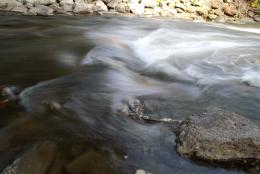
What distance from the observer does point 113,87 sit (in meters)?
5.39

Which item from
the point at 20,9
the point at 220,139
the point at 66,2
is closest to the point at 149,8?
the point at 66,2

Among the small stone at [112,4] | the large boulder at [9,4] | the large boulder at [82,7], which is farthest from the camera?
the small stone at [112,4]

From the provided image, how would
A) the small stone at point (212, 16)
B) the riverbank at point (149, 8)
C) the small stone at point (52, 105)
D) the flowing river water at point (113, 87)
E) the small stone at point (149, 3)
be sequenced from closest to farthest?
the flowing river water at point (113, 87)
the small stone at point (52, 105)
the riverbank at point (149, 8)
the small stone at point (149, 3)
the small stone at point (212, 16)

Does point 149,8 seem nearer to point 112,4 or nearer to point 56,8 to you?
point 112,4

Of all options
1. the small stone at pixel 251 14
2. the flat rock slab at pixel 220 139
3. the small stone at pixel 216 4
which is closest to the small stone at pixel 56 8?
the small stone at pixel 216 4

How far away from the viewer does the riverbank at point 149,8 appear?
13.2 m

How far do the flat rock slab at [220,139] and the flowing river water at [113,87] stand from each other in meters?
0.12

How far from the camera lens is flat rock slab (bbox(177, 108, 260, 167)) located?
11.0 feet

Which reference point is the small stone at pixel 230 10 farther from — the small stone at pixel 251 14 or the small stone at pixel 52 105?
the small stone at pixel 52 105

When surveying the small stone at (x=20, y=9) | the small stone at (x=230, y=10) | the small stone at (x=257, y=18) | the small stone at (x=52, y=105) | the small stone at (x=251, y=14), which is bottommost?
the small stone at (x=257, y=18)

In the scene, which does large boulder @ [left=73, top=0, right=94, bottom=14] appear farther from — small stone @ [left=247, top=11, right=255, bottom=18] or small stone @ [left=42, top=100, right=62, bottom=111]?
small stone @ [left=42, top=100, right=62, bottom=111]

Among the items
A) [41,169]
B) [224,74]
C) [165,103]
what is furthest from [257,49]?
[41,169]

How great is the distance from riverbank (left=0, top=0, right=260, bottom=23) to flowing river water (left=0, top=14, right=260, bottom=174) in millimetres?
2714

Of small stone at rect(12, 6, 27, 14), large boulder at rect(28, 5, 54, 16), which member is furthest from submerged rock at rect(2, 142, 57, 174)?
small stone at rect(12, 6, 27, 14)
